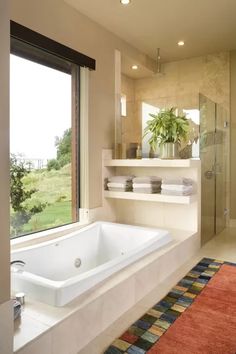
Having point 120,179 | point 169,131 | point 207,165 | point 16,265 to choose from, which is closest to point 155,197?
point 120,179

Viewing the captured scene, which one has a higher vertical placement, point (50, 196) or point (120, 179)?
point (120, 179)

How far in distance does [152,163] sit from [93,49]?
4.62 feet

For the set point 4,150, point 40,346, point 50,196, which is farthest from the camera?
point 50,196

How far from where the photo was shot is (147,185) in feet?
10.7

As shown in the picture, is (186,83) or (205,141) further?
(186,83)

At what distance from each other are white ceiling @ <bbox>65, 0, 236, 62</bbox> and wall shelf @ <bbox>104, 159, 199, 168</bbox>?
153cm

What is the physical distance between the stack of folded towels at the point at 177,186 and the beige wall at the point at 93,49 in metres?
0.77

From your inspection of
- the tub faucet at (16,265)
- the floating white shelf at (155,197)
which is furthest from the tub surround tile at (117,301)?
the floating white shelf at (155,197)

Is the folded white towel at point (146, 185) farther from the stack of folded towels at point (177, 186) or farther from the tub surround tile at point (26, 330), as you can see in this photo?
the tub surround tile at point (26, 330)

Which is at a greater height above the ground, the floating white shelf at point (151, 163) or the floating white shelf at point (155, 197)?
the floating white shelf at point (151, 163)

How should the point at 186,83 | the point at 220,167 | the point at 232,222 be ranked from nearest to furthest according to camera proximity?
the point at 220,167 < the point at 232,222 < the point at 186,83

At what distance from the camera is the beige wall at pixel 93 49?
262 centimetres

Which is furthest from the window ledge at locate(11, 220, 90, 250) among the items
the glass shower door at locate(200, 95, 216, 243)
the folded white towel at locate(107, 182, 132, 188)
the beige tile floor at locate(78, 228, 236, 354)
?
the glass shower door at locate(200, 95, 216, 243)

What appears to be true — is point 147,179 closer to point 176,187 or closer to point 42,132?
point 176,187
